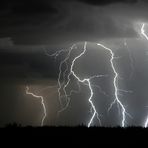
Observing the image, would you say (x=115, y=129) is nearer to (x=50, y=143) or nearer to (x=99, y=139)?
(x=99, y=139)

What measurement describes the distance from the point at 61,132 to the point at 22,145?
14.8ft

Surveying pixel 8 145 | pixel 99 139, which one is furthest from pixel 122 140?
pixel 8 145

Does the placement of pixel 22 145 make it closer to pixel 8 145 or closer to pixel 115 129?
pixel 8 145

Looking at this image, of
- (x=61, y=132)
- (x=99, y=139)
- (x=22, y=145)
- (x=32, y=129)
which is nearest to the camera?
(x=22, y=145)

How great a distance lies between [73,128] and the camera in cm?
3116

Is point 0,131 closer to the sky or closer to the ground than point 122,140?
closer to the ground

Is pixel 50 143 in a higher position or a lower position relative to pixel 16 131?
higher

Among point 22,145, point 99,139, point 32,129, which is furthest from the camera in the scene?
point 32,129

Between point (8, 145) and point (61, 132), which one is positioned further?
point (61, 132)

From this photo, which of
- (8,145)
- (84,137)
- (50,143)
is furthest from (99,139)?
(8,145)

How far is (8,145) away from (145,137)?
262 inches

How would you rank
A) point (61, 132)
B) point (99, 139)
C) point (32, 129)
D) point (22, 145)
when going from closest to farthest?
1. point (22, 145)
2. point (99, 139)
3. point (61, 132)
4. point (32, 129)

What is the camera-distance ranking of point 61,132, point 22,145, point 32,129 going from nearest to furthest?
point 22,145 < point 61,132 < point 32,129

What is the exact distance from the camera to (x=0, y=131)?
29031 mm
